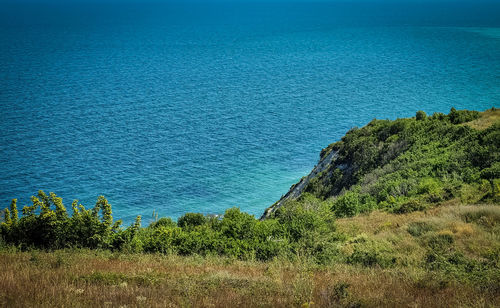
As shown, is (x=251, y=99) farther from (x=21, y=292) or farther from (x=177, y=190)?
(x=21, y=292)

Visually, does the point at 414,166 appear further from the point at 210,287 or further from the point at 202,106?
the point at 202,106

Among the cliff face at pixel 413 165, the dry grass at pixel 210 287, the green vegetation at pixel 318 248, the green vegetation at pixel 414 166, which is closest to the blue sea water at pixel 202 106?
the cliff face at pixel 413 165

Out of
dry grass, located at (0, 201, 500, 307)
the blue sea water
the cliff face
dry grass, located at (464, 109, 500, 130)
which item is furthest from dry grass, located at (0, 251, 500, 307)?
the blue sea water

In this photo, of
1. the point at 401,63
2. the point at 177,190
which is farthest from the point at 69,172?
the point at 401,63

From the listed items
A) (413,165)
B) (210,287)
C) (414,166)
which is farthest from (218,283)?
(413,165)

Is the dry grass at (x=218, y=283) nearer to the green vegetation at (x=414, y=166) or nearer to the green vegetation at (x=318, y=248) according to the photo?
the green vegetation at (x=318, y=248)

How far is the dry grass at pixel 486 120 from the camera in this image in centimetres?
3385

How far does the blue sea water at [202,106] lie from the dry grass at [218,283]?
36.0 meters

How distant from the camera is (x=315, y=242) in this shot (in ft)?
60.9

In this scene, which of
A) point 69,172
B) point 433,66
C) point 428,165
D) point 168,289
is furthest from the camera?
point 433,66

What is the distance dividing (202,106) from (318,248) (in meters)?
82.6

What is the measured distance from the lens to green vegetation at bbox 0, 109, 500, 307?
9.95 meters

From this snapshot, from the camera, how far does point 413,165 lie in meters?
30.3

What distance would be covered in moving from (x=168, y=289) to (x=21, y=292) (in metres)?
3.18
